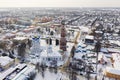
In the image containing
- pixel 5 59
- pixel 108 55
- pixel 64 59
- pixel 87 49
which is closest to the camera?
pixel 5 59

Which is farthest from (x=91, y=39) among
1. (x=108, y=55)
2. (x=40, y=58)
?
(x=40, y=58)

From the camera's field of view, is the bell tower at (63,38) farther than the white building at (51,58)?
Yes

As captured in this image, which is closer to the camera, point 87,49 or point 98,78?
point 98,78

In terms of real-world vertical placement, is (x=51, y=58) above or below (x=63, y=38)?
below

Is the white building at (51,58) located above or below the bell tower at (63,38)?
below

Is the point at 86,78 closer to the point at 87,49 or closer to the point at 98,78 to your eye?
the point at 98,78

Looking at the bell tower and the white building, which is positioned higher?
the bell tower

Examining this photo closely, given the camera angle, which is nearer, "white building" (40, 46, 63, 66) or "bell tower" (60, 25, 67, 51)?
"white building" (40, 46, 63, 66)

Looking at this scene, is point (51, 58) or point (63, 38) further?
point (63, 38)

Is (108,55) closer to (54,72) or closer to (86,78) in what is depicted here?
(86,78)

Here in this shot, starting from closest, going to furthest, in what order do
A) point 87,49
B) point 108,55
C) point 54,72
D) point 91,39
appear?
point 54,72
point 108,55
point 87,49
point 91,39
